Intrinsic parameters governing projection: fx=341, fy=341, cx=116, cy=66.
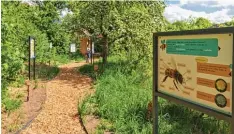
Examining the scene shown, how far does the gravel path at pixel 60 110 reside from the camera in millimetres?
7160

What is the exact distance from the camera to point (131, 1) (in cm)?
1600

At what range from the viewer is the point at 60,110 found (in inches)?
342

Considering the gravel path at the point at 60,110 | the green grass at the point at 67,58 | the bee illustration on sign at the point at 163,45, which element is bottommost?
the gravel path at the point at 60,110

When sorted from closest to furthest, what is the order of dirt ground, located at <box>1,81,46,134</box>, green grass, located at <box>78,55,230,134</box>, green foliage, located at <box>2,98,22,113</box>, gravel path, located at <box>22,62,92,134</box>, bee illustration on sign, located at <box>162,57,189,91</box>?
bee illustration on sign, located at <box>162,57,189,91</box>, green grass, located at <box>78,55,230,134</box>, dirt ground, located at <box>1,81,46,134</box>, gravel path, located at <box>22,62,92,134</box>, green foliage, located at <box>2,98,22,113</box>

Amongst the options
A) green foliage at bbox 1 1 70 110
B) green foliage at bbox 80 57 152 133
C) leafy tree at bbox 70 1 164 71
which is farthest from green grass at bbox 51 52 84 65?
green foliage at bbox 80 57 152 133

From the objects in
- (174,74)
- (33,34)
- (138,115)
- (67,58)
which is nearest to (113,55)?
(67,58)

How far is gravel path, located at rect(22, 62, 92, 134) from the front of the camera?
7.16 m

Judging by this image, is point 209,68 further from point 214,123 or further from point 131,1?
point 131,1

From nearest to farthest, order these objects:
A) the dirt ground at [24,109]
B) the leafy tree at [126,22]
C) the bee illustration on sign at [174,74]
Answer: the bee illustration on sign at [174,74] < the dirt ground at [24,109] < the leafy tree at [126,22]

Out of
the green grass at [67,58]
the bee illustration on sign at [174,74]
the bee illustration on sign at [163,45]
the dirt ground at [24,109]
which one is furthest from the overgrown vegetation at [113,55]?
the bee illustration on sign at [163,45]

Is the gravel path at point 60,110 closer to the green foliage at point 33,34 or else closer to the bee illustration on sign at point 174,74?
the green foliage at point 33,34

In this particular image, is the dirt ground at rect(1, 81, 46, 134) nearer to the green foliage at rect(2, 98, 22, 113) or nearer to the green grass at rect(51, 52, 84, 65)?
the green foliage at rect(2, 98, 22, 113)

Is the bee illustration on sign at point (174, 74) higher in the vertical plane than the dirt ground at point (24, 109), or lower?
higher

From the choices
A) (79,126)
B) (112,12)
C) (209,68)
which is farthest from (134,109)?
(112,12)
